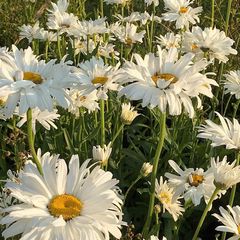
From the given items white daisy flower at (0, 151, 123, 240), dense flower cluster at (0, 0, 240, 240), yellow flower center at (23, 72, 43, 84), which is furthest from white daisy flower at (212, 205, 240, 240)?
yellow flower center at (23, 72, 43, 84)

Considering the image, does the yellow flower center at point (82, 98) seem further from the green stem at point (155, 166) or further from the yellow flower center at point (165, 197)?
the green stem at point (155, 166)

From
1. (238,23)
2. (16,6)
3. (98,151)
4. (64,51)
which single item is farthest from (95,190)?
(16,6)

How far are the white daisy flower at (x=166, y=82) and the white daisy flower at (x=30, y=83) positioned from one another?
21cm

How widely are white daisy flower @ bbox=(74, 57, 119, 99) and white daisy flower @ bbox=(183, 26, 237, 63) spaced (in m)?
0.60

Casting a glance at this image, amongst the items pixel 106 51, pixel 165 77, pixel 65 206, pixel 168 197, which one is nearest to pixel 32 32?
pixel 106 51

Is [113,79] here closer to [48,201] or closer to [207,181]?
[207,181]

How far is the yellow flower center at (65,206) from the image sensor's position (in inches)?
59.6

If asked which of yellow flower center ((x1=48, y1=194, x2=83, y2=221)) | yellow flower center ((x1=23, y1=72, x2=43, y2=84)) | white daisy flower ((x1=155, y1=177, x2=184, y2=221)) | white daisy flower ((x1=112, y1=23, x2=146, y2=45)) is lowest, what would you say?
white daisy flower ((x1=155, y1=177, x2=184, y2=221))

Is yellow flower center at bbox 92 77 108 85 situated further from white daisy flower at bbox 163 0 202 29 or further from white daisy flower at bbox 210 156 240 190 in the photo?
white daisy flower at bbox 163 0 202 29

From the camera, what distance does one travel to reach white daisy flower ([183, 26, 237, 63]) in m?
2.97

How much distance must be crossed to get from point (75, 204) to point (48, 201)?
7cm

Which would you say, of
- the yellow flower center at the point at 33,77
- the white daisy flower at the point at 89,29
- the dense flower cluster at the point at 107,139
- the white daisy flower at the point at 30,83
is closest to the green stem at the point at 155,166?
the dense flower cluster at the point at 107,139

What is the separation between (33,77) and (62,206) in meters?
0.54

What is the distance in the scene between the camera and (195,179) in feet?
7.52
